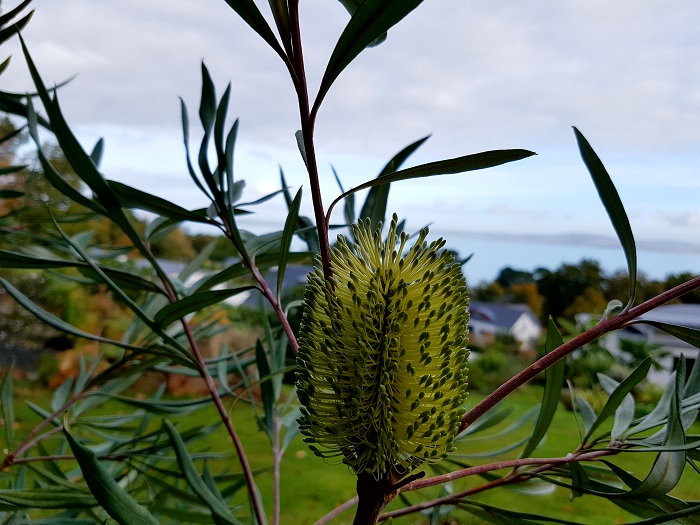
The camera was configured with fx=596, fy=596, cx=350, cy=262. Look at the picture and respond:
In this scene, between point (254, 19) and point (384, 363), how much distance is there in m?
0.14

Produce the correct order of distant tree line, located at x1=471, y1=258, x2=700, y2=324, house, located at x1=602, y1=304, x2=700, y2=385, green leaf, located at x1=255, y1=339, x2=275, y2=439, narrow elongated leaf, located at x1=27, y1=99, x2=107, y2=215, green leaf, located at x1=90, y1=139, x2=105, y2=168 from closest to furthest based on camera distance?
narrow elongated leaf, located at x1=27, y1=99, x2=107, y2=215 < green leaf, located at x1=255, y1=339, x2=275, y2=439 < green leaf, located at x1=90, y1=139, x2=105, y2=168 < house, located at x1=602, y1=304, x2=700, y2=385 < distant tree line, located at x1=471, y1=258, x2=700, y2=324

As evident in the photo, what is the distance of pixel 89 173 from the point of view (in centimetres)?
26

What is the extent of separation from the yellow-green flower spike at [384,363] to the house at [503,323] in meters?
Result: 5.56

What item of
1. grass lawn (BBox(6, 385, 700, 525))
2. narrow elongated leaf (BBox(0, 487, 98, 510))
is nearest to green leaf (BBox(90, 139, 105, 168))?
narrow elongated leaf (BBox(0, 487, 98, 510))

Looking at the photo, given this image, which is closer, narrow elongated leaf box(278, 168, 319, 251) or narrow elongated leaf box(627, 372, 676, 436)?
narrow elongated leaf box(627, 372, 676, 436)

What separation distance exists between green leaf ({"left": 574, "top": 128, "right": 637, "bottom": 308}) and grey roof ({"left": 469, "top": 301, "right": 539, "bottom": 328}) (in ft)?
19.7

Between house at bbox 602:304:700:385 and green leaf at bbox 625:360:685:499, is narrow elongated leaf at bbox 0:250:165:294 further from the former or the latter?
house at bbox 602:304:700:385

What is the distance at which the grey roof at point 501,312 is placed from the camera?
6.32 m

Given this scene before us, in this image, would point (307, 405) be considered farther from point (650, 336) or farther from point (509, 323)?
point (509, 323)

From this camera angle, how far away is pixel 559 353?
0.24 meters

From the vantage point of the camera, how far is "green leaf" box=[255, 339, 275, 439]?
0.42 meters

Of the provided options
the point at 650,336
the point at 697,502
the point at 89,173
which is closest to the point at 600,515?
the point at 697,502

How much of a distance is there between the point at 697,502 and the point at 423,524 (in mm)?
2212

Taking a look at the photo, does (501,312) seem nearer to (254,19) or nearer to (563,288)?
(563,288)
